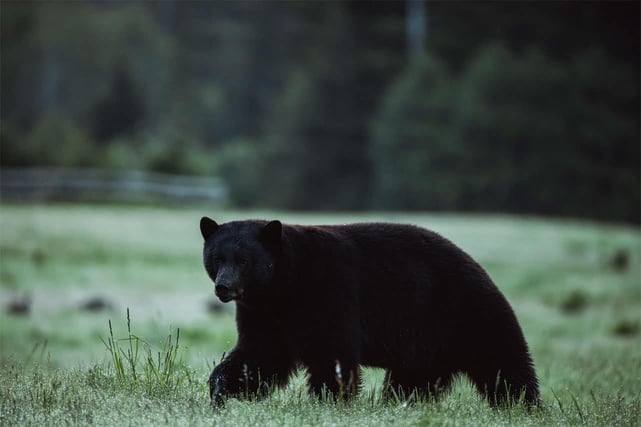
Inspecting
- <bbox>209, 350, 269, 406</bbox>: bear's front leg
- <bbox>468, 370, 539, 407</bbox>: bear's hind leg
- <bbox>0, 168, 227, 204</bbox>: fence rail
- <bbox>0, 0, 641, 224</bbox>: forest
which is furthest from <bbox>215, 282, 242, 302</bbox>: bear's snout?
<bbox>0, 0, 641, 224</bbox>: forest

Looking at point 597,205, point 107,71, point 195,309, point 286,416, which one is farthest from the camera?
point 107,71

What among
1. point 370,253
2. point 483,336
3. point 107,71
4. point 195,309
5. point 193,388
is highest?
point 107,71

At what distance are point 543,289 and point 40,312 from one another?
12.1 m

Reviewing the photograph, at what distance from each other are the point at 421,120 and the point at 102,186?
19667 mm

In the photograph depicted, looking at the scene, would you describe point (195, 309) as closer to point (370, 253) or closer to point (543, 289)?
point (543, 289)

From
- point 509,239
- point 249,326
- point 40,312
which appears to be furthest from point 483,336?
point 509,239

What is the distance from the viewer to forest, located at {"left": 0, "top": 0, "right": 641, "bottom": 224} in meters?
56.5

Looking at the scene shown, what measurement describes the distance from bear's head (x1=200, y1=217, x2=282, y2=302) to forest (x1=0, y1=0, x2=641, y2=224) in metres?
43.8

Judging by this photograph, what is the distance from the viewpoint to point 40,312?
19594 millimetres

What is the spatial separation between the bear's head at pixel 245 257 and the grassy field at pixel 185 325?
51 cm

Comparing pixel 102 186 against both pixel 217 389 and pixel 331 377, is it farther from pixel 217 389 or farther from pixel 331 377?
pixel 331 377

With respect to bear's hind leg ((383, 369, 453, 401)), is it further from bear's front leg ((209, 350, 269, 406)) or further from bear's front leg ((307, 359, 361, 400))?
bear's front leg ((209, 350, 269, 406))

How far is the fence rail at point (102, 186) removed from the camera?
151ft

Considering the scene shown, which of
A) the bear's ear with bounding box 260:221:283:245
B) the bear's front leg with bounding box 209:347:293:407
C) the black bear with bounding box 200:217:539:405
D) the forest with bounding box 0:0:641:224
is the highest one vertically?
the forest with bounding box 0:0:641:224
